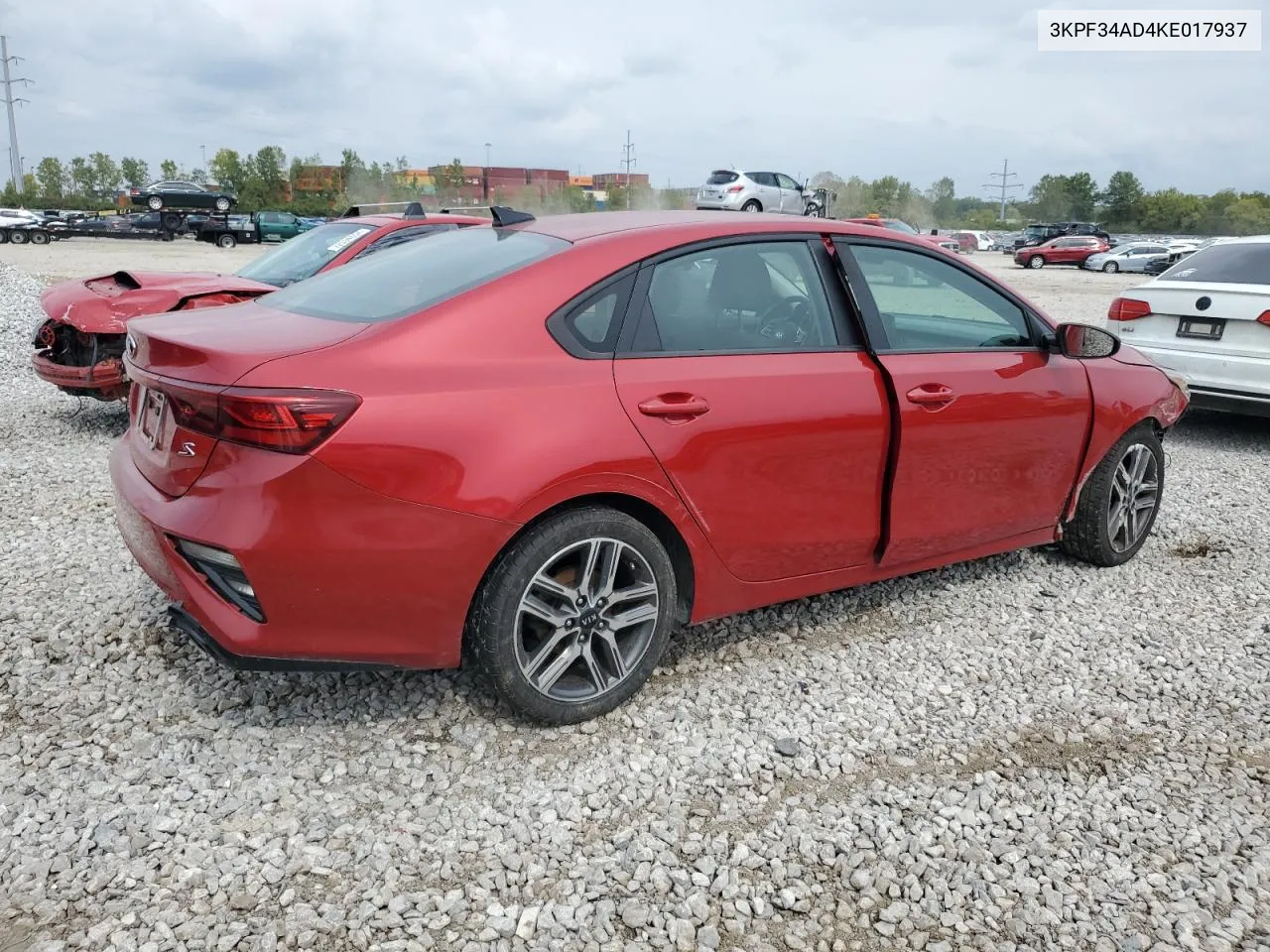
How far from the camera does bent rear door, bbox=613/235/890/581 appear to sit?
318 centimetres

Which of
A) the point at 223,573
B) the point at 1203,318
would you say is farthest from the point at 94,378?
the point at 1203,318

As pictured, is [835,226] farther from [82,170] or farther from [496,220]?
[82,170]

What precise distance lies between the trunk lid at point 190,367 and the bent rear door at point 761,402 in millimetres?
981

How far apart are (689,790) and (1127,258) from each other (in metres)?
43.1

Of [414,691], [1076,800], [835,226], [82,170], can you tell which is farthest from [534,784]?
[82,170]

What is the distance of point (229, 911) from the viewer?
2.38 m

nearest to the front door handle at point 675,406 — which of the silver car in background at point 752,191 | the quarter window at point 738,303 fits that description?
the quarter window at point 738,303

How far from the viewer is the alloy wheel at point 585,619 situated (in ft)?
9.97

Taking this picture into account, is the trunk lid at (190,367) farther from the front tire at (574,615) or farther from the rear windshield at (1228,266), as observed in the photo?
the rear windshield at (1228,266)

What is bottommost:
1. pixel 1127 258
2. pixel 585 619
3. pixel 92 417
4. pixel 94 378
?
pixel 92 417

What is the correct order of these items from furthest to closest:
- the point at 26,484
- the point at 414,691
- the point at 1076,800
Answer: the point at 26,484
the point at 414,691
the point at 1076,800

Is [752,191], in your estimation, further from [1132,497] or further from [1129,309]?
[1132,497]

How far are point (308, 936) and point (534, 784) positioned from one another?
0.79 metres

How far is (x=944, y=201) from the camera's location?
124875 mm
